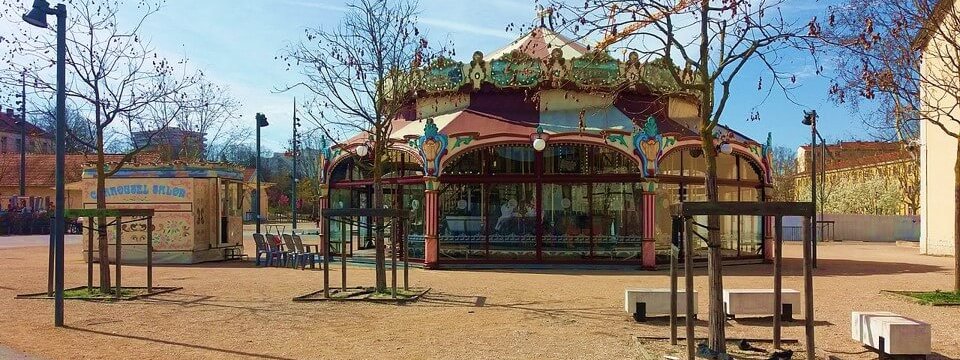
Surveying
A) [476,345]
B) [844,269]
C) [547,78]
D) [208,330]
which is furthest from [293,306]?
[844,269]

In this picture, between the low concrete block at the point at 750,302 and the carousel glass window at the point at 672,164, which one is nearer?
the low concrete block at the point at 750,302

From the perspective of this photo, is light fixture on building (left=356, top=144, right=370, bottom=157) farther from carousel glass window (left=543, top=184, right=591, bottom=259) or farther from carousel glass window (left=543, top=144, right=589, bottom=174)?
carousel glass window (left=543, top=184, right=591, bottom=259)

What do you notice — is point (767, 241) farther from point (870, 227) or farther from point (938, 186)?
point (870, 227)

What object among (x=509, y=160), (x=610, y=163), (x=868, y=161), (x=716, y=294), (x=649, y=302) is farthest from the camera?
(x=868, y=161)

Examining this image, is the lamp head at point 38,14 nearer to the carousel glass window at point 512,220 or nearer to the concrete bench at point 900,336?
the concrete bench at point 900,336

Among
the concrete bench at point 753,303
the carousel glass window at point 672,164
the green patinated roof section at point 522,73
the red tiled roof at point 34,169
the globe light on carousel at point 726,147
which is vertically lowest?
the concrete bench at point 753,303

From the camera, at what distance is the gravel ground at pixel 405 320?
862 cm

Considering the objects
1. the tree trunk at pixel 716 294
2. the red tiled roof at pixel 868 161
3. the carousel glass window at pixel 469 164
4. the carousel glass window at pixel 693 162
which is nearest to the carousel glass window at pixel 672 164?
the carousel glass window at pixel 693 162

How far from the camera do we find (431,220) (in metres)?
19.5

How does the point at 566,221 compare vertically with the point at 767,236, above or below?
above

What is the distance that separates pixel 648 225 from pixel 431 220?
526 cm

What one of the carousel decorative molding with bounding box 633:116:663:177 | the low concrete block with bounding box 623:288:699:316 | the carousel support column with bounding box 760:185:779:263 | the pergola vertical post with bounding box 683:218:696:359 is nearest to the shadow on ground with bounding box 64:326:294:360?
the pergola vertical post with bounding box 683:218:696:359

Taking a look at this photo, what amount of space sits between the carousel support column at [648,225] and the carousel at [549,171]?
0.03 meters

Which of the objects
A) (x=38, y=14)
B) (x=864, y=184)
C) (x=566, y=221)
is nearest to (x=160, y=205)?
(x=566, y=221)
